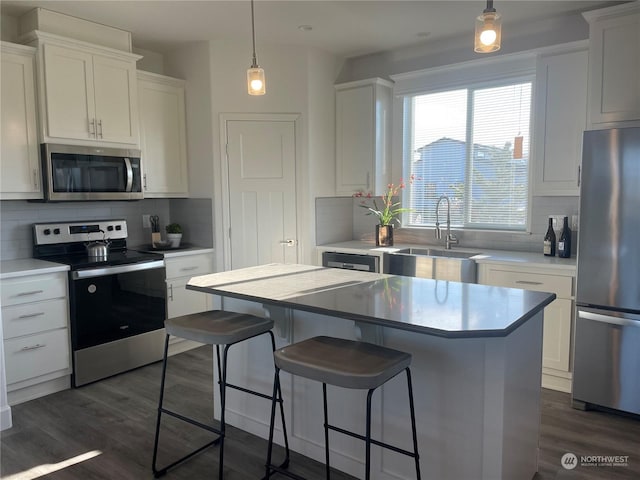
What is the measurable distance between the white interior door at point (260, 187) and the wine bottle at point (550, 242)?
221 centimetres

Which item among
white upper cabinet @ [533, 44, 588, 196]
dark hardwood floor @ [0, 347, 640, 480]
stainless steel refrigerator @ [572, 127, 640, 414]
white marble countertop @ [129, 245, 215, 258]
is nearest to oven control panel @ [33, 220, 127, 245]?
white marble countertop @ [129, 245, 215, 258]

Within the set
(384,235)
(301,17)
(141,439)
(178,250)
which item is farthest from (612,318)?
(178,250)

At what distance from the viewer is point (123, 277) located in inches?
141

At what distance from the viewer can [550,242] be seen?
3.64 m

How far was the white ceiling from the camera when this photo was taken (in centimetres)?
336

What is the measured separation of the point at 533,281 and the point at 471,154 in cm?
144

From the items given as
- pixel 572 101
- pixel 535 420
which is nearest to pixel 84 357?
pixel 535 420

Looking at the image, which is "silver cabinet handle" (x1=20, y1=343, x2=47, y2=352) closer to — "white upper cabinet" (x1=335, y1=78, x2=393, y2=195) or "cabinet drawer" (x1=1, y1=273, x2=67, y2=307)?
"cabinet drawer" (x1=1, y1=273, x2=67, y2=307)

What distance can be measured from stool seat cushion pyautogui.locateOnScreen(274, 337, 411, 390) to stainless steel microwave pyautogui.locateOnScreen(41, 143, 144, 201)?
2.53m

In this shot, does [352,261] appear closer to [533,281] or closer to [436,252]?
[436,252]

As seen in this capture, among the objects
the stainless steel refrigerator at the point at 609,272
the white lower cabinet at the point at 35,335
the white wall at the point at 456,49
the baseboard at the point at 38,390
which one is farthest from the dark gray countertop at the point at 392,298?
the white wall at the point at 456,49

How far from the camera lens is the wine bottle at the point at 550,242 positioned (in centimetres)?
364

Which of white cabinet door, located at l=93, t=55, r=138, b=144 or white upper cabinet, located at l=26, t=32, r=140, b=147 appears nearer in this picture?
Result: white upper cabinet, located at l=26, t=32, r=140, b=147

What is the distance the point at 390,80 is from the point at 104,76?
2.58 meters
